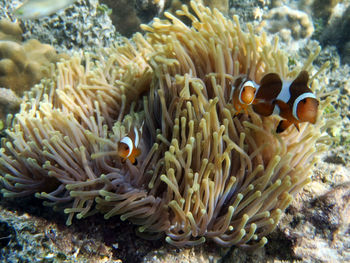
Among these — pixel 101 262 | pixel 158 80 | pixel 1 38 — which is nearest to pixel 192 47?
pixel 158 80

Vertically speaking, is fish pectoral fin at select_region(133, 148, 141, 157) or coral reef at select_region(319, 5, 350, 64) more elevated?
coral reef at select_region(319, 5, 350, 64)

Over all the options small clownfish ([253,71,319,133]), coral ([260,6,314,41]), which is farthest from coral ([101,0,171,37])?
small clownfish ([253,71,319,133])

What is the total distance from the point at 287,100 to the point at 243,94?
253 millimetres

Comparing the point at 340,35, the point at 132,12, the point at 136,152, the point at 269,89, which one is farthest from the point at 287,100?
the point at 340,35

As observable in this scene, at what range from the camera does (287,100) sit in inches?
61.2

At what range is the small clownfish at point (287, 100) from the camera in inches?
58.7

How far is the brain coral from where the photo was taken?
1.63 meters

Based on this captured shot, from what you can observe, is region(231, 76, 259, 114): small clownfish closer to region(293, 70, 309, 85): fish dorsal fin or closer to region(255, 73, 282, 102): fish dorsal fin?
region(255, 73, 282, 102): fish dorsal fin

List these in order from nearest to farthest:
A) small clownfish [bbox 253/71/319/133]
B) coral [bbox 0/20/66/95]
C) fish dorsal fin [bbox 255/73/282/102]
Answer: small clownfish [bbox 253/71/319/133] < fish dorsal fin [bbox 255/73/282/102] < coral [bbox 0/20/66/95]

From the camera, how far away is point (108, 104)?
90.7 inches

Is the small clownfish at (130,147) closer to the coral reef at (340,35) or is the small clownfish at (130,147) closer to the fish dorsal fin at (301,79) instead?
the fish dorsal fin at (301,79)

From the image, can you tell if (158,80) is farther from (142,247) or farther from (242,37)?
(142,247)

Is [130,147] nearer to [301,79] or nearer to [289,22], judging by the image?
[301,79]

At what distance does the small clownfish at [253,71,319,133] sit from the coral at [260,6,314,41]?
351cm
